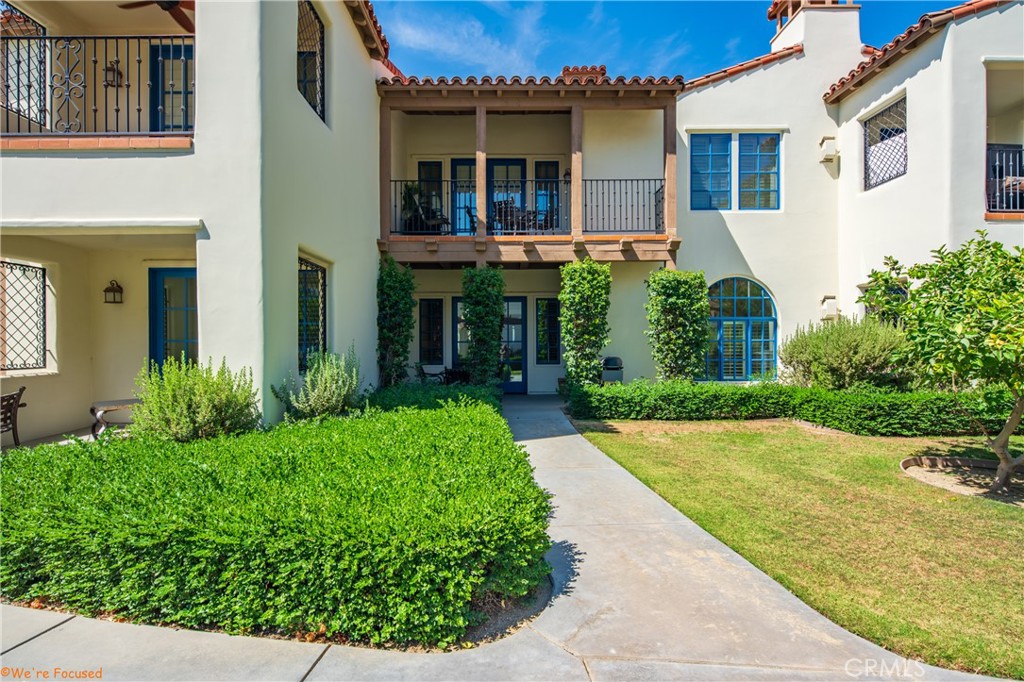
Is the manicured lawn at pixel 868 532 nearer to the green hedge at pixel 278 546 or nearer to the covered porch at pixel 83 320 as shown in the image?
the green hedge at pixel 278 546

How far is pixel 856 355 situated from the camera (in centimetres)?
898

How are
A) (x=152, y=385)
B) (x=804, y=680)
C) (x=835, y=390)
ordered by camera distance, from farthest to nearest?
(x=835, y=390)
(x=152, y=385)
(x=804, y=680)

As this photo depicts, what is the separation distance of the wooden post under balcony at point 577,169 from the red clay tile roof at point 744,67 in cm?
312

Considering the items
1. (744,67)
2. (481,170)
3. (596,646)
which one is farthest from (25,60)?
(744,67)

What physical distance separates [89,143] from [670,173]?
9904 millimetres

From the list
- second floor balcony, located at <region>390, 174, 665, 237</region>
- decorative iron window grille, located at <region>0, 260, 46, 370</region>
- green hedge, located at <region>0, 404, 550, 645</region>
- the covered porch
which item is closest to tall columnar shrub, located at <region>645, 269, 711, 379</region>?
second floor balcony, located at <region>390, 174, 665, 237</region>

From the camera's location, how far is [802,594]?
3436 mm

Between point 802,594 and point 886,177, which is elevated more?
point 886,177

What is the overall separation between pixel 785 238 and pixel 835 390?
4207mm

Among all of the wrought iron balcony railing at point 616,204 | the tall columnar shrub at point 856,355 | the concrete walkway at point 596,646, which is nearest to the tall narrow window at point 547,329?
the wrought iron balcony railing at point 616,204

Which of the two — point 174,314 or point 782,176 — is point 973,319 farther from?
point 174,314

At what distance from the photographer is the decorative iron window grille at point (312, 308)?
7.16 metres

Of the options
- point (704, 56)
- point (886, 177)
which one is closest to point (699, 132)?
point (704, 56)

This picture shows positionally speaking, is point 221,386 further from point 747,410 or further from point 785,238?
point 785,238
